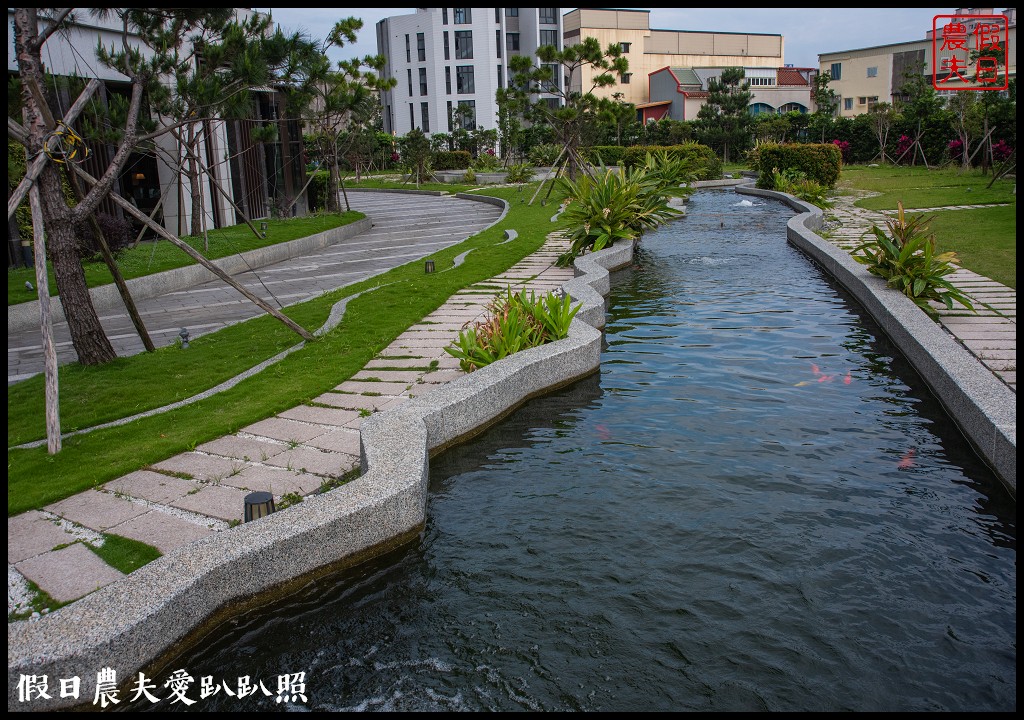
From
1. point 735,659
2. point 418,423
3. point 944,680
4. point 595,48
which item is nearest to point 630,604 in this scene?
point 735,659

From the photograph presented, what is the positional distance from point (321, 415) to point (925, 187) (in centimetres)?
2272

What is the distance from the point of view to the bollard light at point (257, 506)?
4.66 meters

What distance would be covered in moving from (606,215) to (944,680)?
11.4 metres

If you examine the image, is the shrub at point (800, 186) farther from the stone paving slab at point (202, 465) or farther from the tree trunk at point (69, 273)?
the stone paving slab at point (202, 465)

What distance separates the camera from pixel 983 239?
44.4ft

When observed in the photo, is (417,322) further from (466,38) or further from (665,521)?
(466,38)

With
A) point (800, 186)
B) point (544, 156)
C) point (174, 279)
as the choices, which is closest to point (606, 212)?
point (174, 279)

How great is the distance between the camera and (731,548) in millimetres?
4828

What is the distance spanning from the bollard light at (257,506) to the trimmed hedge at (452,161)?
4353 centimetres

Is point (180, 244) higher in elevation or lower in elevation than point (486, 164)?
lower

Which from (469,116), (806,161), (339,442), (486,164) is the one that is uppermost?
(469,116)

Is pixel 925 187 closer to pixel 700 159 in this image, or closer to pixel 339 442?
pixel 700 159

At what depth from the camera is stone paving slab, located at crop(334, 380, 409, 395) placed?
7.31 m

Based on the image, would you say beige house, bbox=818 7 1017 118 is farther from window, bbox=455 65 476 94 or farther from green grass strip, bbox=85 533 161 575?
green grass strip, bbox=85 533 161 575
